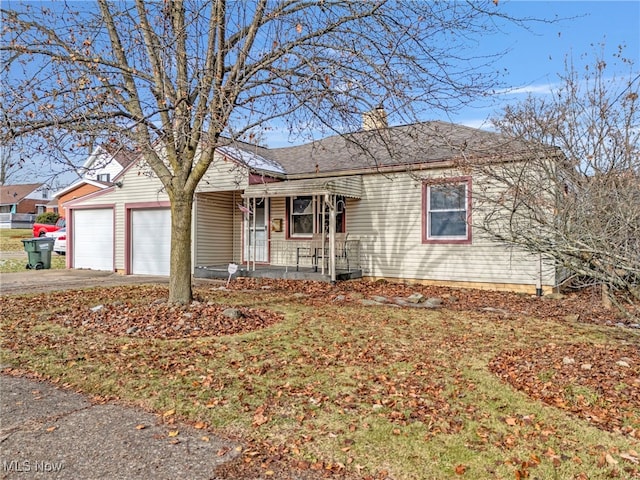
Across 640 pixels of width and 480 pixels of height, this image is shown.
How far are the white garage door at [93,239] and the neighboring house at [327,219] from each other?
4 cm

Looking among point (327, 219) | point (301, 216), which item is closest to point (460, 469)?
point (327, 219)

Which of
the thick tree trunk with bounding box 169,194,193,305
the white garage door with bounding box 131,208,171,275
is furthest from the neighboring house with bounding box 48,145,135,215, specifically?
the white garage door with bounding box 131,208,171,275

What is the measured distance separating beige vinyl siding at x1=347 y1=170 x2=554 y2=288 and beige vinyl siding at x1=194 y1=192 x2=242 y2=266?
184 inches

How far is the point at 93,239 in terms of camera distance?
17.6 metres

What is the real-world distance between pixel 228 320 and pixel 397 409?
3851 millimetres

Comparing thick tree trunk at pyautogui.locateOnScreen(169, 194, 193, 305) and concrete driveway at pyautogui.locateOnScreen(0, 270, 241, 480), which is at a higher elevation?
thick tree trunk at pyautogui.locateOnScreen(169, 194, 193, 305)

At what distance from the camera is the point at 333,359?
5379 mm

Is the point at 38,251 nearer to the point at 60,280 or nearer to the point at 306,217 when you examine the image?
the point at 60,280

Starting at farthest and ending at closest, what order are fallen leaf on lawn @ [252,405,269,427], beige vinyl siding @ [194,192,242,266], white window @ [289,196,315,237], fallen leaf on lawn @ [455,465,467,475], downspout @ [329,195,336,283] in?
1. beige vinyl siding @ [194,192,242,266]
2. white window @ [289,196,315,237]
3. downspout @ [329,195,336,283]
4. fallen leaf on lawn @ [252,405,269,427]
5. fallen leaf on lawn @ [455,465,467,475]

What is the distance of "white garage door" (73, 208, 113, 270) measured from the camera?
56.3 feet

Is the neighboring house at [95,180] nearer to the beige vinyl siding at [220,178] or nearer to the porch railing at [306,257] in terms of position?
the beige vinyl siding at [220,178]

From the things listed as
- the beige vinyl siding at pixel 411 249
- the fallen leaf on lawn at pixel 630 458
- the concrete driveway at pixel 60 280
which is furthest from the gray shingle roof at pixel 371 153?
the fallen leaf on lawn at pixel 630 458

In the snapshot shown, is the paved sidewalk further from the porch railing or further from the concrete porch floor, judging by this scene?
the porch railing

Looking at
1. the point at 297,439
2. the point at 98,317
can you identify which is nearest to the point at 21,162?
the point at 98,317
